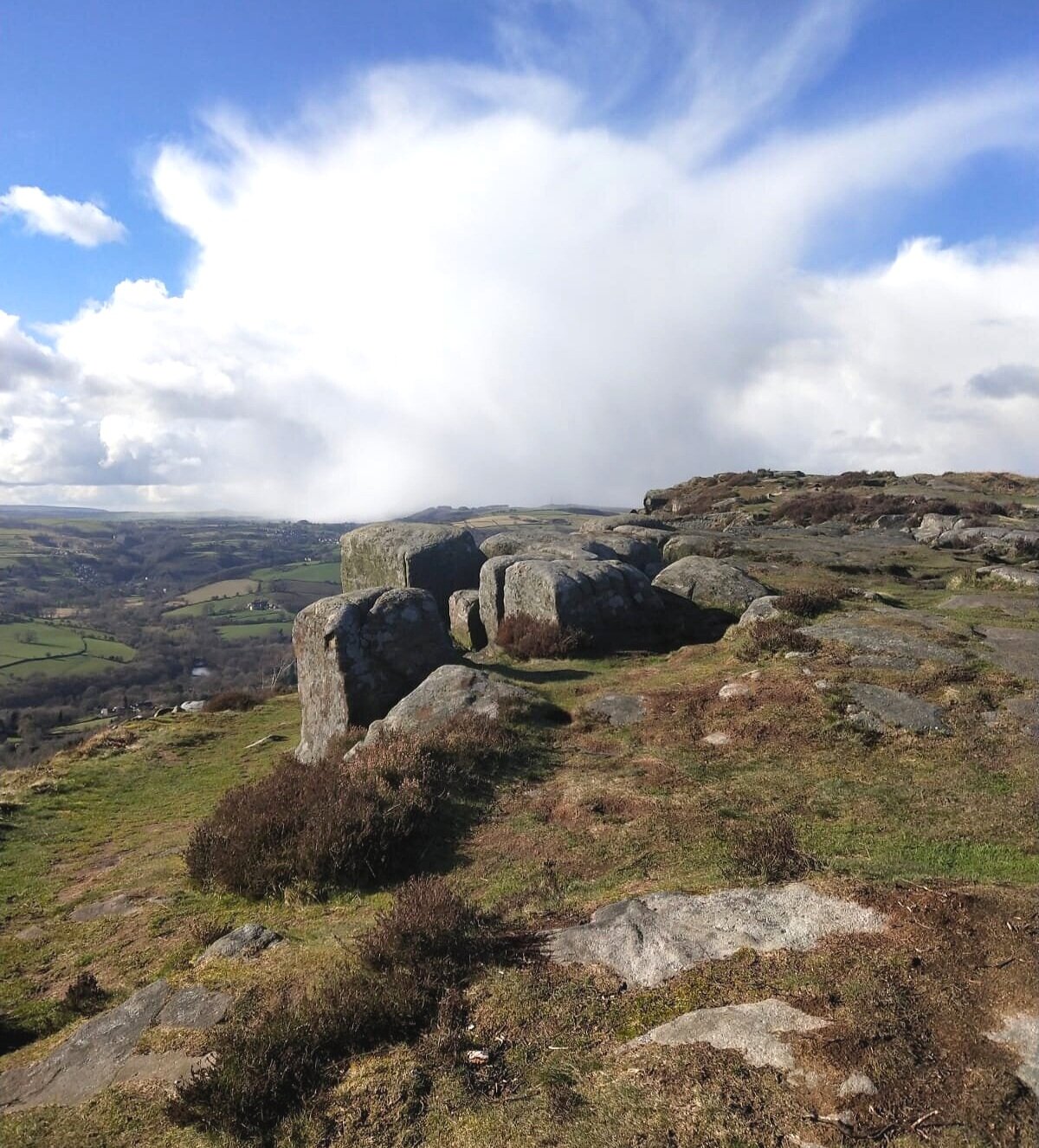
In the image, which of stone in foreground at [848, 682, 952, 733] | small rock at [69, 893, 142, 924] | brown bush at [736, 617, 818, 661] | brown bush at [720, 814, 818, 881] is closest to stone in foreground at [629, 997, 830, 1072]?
brown bush at [720, 814, 818, 881]

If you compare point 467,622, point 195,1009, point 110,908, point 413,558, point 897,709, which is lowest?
point 110,908

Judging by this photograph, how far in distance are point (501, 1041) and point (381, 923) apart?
1869mm

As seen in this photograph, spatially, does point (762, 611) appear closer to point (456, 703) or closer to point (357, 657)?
point (456, 703)

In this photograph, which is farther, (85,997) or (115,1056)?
(85,997)

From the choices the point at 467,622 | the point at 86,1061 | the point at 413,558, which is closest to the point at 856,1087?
the point at 86,1061

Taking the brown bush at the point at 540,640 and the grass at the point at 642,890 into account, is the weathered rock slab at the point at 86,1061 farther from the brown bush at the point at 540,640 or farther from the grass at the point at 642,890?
the brown bush at the point at 540,640

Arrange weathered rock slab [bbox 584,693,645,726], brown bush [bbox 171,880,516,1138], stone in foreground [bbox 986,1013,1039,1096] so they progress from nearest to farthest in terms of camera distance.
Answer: stone in foreground [bbox 986,1013,1039,1096] < brown bush [bbox 171,880,516,1138] < weathered rock slab [bbox 584,693,645,726]

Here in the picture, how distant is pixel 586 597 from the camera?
69.9 ft

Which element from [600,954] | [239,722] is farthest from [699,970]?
[239,722]

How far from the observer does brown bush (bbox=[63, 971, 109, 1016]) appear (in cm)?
705

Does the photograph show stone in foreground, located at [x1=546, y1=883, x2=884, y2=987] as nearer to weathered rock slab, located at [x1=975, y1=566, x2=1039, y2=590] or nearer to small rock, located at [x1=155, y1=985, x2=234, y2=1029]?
small rock, located at [x1=155, y1=985, x2=234, y2=1029]

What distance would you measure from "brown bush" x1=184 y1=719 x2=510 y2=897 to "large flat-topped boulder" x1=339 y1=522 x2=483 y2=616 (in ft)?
48.7

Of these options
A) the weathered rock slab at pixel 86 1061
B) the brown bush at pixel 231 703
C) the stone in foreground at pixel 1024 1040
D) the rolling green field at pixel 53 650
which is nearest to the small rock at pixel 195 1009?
the weathered rock slab at pixel 86 1061

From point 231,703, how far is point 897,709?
71.1 feet
